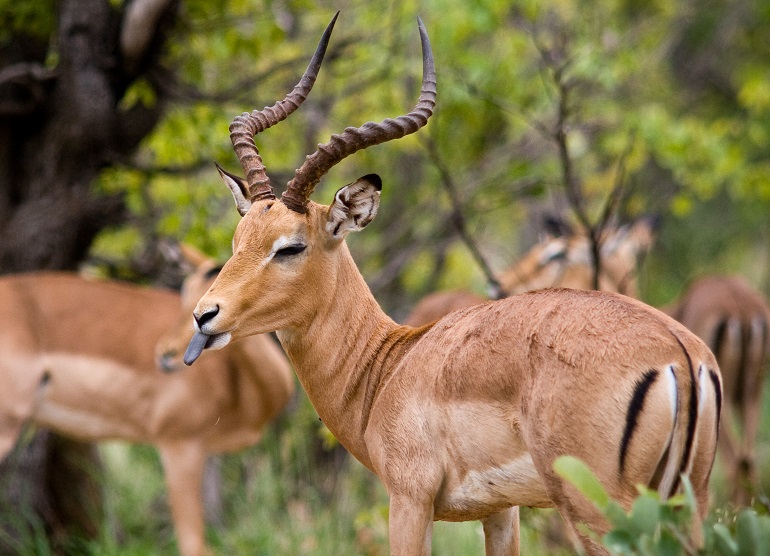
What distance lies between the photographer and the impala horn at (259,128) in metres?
3.61

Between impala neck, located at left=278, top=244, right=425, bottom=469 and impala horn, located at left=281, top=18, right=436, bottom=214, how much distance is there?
0.93 feet

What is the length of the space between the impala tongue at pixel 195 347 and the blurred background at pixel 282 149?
74.4 inches

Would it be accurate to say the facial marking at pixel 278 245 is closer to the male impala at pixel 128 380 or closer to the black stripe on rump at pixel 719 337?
the male impala at pixel 128 380

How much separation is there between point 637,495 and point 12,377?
4.76 m

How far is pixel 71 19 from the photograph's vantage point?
Answer: 6.34 m

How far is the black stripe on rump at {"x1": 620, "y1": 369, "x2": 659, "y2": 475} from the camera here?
2625 mm

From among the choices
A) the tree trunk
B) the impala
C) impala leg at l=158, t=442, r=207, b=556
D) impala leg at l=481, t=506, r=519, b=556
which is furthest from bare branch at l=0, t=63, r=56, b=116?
impala leg at l=481, t=506, r=519, b=556

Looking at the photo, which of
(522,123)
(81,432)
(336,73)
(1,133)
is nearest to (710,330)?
(522,123)

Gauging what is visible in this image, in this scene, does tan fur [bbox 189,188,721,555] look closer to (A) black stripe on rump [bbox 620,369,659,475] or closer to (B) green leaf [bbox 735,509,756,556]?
(A) black stripe on rump [bbox 620,369,659,475]

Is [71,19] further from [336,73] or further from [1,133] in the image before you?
[336,73]

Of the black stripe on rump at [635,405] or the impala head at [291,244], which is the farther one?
the impala head at [291,244]

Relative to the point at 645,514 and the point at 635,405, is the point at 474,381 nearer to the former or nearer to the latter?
the point at 635,405

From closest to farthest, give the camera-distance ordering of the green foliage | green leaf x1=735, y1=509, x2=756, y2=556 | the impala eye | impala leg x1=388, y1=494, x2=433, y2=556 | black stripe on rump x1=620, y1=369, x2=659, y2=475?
the green foliage
green leaf x1=735, y1=509, x2=756, y2=556
black stripe on rump x1=620, y1=369, x2=659, y2=475
impala leg x1=388, y1=494, x2=433, y2=556
the impala eye

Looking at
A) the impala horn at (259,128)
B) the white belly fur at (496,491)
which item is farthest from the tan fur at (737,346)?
the white belly fur at (496,491)
